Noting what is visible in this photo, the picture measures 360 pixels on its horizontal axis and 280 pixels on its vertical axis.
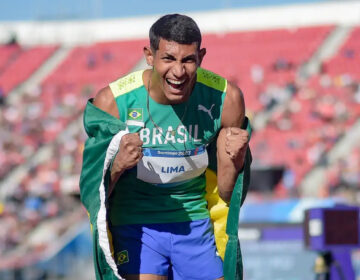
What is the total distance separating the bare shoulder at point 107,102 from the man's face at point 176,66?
270 millimetres

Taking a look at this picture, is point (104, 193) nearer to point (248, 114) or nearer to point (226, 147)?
point (226, 147)

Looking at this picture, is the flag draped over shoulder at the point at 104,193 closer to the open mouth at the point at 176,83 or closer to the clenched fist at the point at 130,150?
the clenched fist at the point at 130,150

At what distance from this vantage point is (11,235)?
17203 millimetres

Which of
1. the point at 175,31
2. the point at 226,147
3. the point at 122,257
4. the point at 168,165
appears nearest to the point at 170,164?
the point at 168,165

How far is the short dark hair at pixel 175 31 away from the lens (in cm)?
369

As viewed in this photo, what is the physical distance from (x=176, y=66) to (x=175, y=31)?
0.56 ft

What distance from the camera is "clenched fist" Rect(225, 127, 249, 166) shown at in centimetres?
379

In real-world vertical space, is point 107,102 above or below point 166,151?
above

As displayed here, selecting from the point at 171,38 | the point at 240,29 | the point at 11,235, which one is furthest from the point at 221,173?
the point at 240,29

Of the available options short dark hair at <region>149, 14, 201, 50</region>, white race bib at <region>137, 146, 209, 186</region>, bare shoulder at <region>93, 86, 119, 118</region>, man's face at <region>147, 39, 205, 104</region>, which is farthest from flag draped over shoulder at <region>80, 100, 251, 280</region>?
short dark hair at <region>149, 14, 201, 50</region>

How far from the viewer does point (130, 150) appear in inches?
141

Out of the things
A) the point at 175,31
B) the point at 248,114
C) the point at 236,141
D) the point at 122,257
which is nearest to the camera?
the point at 175,31

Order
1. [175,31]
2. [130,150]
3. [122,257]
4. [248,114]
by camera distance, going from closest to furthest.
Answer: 1. [130,150]
2. [175,31]
3. [122,257]
4. [248,114]

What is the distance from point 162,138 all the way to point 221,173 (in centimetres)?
40
